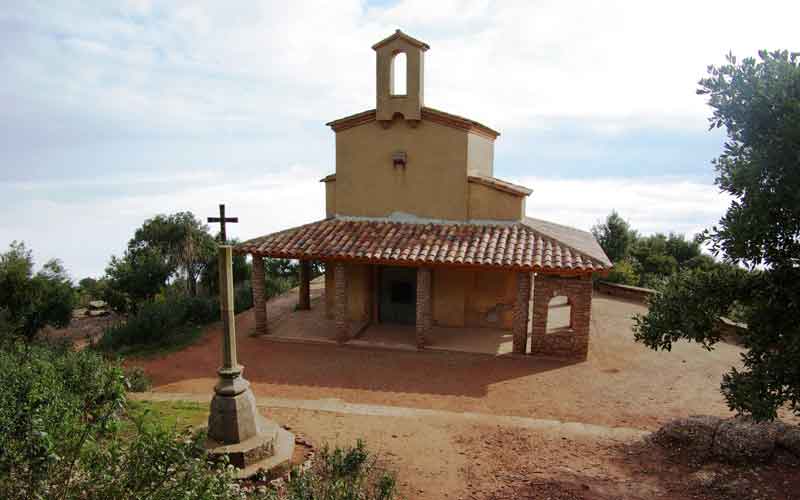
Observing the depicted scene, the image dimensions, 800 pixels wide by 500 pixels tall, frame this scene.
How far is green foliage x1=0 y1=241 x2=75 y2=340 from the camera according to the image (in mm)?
17125

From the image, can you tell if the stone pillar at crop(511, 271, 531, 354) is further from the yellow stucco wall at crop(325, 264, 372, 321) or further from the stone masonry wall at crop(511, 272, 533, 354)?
the yellow stucco wall at crop(325, 264, 372, 321)

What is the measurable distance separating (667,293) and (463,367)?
255 inches

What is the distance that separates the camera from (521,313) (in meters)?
13.4

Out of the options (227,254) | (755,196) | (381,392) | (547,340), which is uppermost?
(755,196)

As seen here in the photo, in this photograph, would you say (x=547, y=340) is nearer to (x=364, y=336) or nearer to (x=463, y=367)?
(x=463, y=367)

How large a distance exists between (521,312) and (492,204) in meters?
3.42

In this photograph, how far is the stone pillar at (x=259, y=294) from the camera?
1522cm

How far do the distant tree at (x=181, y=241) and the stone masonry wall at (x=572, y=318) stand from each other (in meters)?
20.7

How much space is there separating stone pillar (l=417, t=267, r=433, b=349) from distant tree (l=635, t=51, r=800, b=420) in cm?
807

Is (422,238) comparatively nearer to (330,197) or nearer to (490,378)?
(330,197)

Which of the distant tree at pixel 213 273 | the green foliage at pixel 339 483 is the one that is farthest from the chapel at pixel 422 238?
the distant tree at pixel 213 273

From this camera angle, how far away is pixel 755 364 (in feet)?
19.9

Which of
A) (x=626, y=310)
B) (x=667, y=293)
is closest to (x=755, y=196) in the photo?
(x=667, y=293)

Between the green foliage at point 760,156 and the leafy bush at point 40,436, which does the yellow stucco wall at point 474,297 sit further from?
the leafy bush at point 40,436
